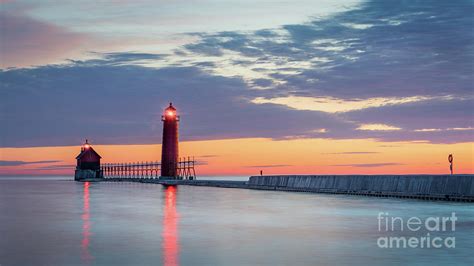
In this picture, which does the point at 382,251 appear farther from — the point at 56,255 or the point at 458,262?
the point at 56,255

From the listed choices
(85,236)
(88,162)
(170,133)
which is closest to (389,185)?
(85,236)

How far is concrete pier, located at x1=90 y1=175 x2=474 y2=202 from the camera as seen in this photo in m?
37.5

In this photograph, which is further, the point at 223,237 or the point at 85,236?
the point at 85,236

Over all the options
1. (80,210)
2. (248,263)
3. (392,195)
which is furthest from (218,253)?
(392,195)

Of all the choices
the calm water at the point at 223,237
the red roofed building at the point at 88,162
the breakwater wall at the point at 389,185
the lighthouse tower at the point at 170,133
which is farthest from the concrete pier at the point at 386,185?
the red roofed building at the point at 88,162

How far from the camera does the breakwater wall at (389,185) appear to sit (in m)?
37.4

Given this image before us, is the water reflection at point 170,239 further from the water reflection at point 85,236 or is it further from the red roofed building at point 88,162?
the red roofed building at point 88,162

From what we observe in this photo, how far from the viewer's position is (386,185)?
1816 inches

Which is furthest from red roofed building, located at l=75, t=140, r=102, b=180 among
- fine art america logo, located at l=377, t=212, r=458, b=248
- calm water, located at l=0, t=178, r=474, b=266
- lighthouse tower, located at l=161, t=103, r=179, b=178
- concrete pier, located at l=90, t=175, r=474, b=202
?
fine art america logo, located at l=377, t=212, r=458, b=248

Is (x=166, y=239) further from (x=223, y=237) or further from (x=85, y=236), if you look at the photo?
(x=85, y=236)

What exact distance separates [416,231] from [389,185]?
2307 cm

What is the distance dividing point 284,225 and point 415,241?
7.62m

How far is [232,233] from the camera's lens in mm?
23656

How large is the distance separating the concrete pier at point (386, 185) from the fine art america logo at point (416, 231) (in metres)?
8.89
